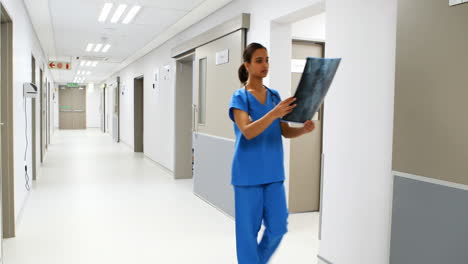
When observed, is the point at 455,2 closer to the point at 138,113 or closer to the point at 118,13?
the point at 118,13

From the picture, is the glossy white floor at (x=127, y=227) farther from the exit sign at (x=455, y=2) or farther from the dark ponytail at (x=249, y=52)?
the exit sign at (x=455, y=2)

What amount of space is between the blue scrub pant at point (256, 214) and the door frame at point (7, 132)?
2820 millimetres

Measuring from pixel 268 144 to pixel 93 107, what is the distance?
979 inches

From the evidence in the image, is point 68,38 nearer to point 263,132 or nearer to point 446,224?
point 263,132

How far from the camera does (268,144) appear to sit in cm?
232

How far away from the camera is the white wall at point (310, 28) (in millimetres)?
4949

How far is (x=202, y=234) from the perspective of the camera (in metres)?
4.20

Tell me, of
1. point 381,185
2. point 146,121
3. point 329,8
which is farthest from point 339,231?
point 146,121

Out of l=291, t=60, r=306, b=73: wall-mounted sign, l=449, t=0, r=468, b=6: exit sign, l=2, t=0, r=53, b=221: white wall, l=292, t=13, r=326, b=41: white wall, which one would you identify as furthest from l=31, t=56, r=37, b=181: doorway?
l=449, t=0, r=468, b=6: exit sign

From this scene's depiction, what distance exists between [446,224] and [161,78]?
7.66m

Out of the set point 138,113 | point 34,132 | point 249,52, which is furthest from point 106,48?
point 249,52

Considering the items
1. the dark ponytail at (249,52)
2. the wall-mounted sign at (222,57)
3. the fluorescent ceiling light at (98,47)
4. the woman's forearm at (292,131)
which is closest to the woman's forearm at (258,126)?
the woman's forearm at (292,131)

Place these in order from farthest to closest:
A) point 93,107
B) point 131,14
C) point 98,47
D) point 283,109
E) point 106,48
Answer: point 93,107
point 106,48
point 98,47
point 131,14
point 283,109

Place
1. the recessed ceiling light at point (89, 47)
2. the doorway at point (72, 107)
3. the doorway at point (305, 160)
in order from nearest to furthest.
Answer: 1. the doorway at point (305, 160)
2. the recessed ceiling light at point (89, 47)
3. the doorway at point (72, 107)
